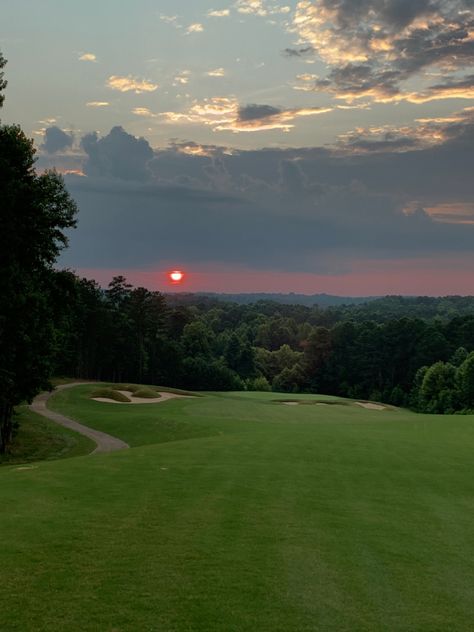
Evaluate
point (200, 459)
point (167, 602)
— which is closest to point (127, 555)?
point (167, 602)

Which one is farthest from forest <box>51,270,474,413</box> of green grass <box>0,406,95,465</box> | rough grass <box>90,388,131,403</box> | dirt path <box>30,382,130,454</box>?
green grass <box>0,406,95,465</box>

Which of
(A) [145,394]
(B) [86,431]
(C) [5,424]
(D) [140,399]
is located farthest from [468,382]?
(C) [5,424]

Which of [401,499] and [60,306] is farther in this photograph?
[60,306]

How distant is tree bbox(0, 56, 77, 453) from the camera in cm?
2959

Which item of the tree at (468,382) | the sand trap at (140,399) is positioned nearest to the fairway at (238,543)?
the sand trap at (140,399)

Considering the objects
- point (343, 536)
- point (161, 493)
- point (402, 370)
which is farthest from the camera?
point (402, 370)

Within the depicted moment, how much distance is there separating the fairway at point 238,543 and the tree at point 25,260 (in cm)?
1063

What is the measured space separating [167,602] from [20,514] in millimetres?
6269

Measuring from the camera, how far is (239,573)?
34.1 feet

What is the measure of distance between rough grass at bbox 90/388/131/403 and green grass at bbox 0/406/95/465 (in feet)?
41.7

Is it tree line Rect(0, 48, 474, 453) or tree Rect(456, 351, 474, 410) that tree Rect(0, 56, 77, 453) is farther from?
tree Rect(456, 351, 474, 410)

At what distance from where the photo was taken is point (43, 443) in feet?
127

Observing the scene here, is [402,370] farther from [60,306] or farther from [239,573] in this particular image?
[239,573]

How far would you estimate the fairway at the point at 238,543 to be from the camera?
8898 millimetres
